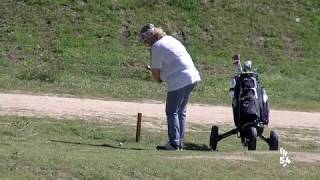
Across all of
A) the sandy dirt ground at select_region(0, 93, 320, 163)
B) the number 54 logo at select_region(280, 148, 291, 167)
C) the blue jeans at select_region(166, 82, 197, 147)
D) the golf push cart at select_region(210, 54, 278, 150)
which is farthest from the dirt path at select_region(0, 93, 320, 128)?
the number 54 logo at select_region(280, 148, 291, 167)

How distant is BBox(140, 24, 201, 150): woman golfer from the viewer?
10117 millimetres

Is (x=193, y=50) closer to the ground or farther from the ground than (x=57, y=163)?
farther from the ground

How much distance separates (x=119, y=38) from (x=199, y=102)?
6.47m

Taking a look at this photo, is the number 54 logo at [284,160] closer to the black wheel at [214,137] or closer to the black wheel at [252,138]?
the black wheel at [252,138]

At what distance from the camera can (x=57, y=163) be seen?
7672mm

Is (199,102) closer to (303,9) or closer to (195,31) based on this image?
(195,31)

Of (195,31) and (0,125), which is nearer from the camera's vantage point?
(0,125)

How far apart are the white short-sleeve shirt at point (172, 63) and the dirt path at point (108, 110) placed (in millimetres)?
3512

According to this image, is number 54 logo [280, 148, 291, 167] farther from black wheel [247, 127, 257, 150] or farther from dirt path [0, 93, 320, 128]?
dirt path [0, 93, 320, 128]

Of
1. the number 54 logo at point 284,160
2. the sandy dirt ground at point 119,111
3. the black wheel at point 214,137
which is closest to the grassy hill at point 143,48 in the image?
the sandy dirt ground at point 119,111

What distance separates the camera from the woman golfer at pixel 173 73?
10117mm

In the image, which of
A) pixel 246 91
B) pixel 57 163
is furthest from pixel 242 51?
pixel 57 163

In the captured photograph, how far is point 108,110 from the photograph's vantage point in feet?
47.7

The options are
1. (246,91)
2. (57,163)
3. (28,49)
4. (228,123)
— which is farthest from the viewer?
(28,49)
